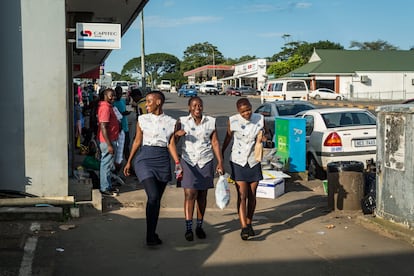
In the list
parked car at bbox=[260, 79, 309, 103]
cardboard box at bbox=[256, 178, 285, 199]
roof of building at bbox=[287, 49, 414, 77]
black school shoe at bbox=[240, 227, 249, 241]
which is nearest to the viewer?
black school shoe at bbox=[240, 227, 249, 241]

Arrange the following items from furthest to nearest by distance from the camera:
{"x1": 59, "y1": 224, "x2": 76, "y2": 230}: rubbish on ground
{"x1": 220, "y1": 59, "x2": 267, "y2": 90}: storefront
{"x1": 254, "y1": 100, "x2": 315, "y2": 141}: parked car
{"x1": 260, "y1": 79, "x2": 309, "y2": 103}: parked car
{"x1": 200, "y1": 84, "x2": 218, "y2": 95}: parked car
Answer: {"x1": 220, "y1": 59, "x2": 267, "y2": 90}: storefront, {"x1": 200, "y1": 84, "x2": 218, "y2": 95}: parked car, {"x1": 260, "y1": 79, "x2": 309, "y2": 103}: parked car, {"x1": 254, "y1": 100, "x2": 315, "y2": 141}: parked car, {"x1": 59, "y1": 224, "x2": 76, "y2": 230}: rubbish on ground

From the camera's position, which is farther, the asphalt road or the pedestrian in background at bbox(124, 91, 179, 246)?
the pedestrian in background at bbox(124, 91, 179, 246)

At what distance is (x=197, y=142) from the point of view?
242 inches

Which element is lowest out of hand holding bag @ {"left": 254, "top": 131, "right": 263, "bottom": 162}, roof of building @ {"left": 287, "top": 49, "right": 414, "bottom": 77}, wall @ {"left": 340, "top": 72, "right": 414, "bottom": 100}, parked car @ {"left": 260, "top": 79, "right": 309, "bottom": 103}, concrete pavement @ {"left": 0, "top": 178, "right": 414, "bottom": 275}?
concrete pavement @ {"left": 0, "top": 178, "right": 414, "bottom": 275}

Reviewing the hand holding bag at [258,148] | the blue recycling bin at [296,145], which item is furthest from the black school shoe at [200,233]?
the blue recycling bin at [296,145]

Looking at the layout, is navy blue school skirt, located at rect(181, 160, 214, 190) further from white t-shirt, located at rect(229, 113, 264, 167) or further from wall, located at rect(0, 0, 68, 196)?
wall, located at rect(0, 0, 68, 196)

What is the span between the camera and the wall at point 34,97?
7.14 m

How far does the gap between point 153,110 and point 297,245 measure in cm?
233

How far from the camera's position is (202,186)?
6.15 meters

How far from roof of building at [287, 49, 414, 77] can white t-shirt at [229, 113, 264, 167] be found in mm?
55141

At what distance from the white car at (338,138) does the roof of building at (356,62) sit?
50112mm

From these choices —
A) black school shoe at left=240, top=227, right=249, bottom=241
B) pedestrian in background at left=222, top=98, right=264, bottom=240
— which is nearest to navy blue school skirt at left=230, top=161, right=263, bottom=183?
pedestrian in background at left=222, top=98, right=264, bottom=240

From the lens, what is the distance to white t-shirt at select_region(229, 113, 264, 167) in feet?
20.6

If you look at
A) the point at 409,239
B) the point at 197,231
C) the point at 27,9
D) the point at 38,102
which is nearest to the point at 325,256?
the point at 409,239
